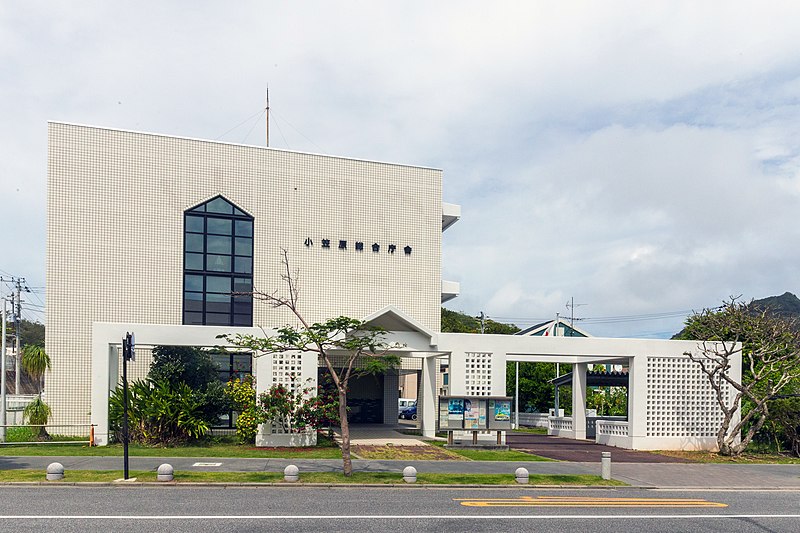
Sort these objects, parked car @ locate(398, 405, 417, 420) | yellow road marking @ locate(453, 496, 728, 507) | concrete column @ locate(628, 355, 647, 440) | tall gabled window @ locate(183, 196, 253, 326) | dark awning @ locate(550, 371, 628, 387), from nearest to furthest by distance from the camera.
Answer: yellow road marking @ locate(453, 496, 728, 507) → concrete column @ locate(628, 355, 647, 440) → tall gabled window @ locate(183, 196, 253, 326) → dark awning @ locate(550, 371, 628, 387) → parked car @ locate(398, 405, 417, 420)

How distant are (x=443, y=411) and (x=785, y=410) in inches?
562

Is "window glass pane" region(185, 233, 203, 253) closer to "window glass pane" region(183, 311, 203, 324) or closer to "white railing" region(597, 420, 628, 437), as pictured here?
"window glass pane" region(183, 311, 203, 324)

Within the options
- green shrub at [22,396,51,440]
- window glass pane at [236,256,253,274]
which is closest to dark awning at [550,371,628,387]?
window glass pane at [236,256,253,274]

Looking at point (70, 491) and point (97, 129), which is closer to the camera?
point (70, 491)

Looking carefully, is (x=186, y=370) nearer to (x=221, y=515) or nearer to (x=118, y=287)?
(x=118, y=287)

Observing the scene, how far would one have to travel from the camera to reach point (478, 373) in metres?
30.2

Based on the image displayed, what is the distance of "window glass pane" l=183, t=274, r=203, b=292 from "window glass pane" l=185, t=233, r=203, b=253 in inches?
49.6

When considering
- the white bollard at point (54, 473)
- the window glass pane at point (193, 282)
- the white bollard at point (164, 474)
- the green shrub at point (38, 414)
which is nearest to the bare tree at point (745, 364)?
the white bollard at point (164, 474)

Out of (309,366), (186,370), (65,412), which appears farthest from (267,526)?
(65,412)

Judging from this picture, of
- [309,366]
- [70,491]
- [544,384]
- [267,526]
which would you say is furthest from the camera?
[544,384]

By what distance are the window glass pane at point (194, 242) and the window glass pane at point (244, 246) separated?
1.75 metres

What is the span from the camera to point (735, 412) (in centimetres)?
3072

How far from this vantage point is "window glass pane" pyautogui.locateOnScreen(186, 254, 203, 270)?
112 ft

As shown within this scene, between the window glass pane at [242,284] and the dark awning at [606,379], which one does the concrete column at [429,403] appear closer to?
the dark awning at [606,379]
